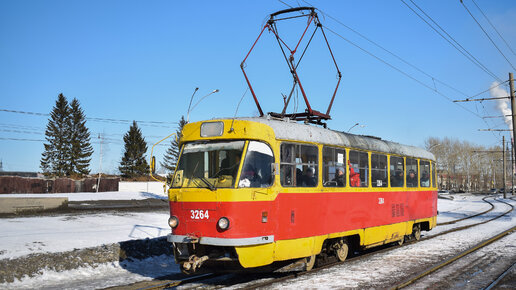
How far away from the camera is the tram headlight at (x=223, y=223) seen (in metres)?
7.89

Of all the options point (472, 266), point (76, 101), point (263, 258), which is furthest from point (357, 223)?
point (76, 101)

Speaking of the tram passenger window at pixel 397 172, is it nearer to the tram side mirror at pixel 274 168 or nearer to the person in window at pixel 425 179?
the person in window at pixel 425 179

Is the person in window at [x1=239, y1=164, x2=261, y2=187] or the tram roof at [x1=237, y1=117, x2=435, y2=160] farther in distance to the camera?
the tram roof at [x1=237, y1=117, x2=435, y2=160]

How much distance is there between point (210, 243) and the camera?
7.95 m

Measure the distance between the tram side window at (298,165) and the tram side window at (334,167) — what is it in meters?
0.40

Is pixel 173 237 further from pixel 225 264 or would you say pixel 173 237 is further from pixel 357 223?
pixel 357 223

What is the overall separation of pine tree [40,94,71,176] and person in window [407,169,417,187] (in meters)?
61.0

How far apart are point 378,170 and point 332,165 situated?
254cm

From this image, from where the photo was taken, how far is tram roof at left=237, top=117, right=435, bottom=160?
900 cm

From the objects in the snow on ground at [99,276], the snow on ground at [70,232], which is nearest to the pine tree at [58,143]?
the snow on ground at [70,232]

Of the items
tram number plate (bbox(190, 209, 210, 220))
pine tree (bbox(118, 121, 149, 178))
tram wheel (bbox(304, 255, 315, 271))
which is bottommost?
tram wheel (bbox(304, 255, 315, 271))

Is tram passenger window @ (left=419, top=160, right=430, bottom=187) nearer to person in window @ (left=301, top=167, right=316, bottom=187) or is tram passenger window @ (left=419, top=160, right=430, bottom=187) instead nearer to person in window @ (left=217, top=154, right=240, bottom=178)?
person in window @ (left=301, top=167, right=316, bottom=187)

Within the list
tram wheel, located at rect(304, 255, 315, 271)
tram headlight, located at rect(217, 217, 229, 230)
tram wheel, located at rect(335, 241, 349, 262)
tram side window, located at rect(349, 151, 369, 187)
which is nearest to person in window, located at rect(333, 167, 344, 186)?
tram side window, located at rect(349, 151, 369, 187)

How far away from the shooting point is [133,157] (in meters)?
76.0
